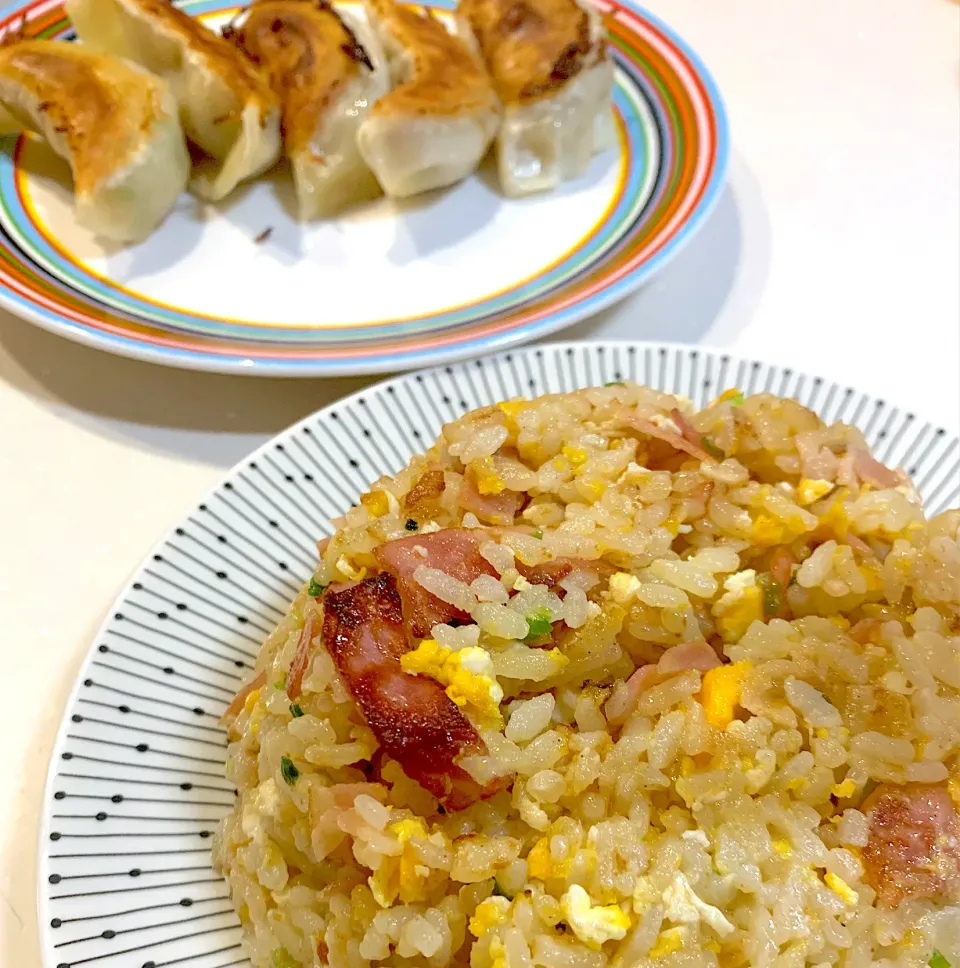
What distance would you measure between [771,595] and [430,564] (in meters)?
0.48

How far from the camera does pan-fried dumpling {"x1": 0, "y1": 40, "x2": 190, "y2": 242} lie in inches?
84.3

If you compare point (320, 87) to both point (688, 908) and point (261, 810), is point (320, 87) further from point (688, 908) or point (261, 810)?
point (688, 908)

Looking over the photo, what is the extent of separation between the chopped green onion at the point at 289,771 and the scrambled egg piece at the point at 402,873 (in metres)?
0.16

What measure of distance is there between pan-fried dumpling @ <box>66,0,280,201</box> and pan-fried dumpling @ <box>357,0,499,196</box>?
280mm

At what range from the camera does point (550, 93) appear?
2359mm

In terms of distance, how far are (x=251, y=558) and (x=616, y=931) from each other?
2.70ft

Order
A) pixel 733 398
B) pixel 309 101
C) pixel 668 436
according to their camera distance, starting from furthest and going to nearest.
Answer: pixel 309 101
pixel 733 398
pixel 668 436

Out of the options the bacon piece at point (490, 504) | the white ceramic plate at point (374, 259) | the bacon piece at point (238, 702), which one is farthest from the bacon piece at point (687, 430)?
the bacon piece at point (238, 702)

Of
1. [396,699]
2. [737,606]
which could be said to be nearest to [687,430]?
[737,606]

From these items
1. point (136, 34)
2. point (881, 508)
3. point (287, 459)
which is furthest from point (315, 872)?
point (136, 34)

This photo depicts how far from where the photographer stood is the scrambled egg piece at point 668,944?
37.5 inches

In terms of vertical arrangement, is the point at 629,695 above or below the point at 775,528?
below

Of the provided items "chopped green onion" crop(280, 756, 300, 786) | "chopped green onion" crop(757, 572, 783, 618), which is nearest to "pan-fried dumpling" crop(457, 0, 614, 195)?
"chopped green onion" crop(757, 572, 783, 618)

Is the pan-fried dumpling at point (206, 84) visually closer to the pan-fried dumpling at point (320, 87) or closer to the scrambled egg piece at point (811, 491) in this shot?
the pan-fried dumpling at point (320, 87)
